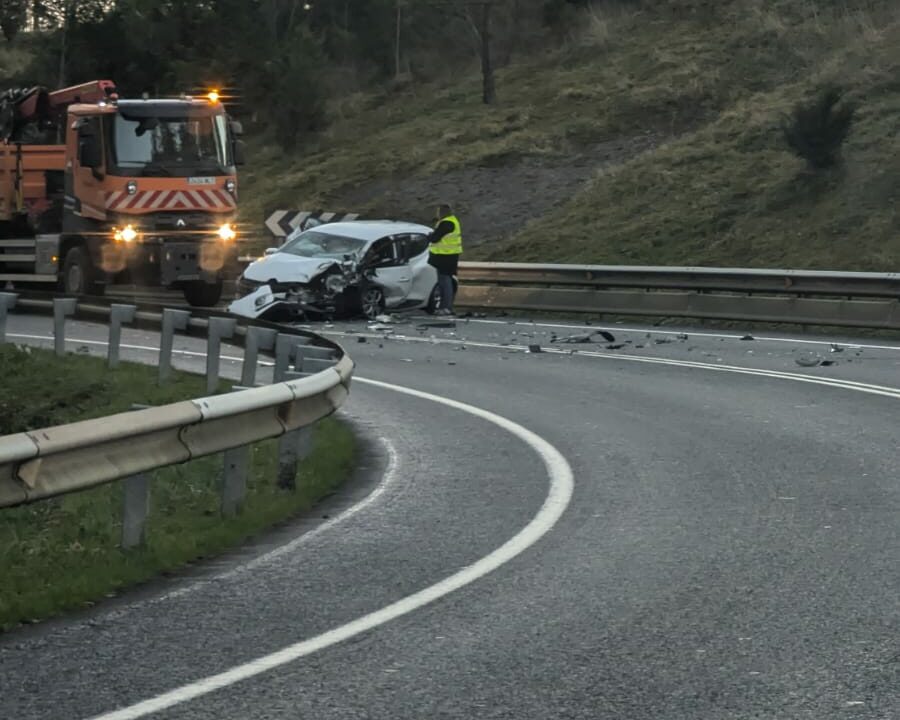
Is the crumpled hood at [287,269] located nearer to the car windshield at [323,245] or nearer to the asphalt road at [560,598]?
the car windshield at [323,245]

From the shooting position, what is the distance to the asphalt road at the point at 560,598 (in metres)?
5.82

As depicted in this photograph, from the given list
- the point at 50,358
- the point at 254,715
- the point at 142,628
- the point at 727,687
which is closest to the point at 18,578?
the point at 142,628

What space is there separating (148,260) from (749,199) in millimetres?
13130

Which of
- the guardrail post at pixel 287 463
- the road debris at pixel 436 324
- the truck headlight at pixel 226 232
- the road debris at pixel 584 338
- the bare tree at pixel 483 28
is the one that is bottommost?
the road debris at pixel 436 324

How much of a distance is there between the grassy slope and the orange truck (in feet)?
38.2

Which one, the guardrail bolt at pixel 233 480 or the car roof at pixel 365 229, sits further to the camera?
the car roof at pixel 365 229

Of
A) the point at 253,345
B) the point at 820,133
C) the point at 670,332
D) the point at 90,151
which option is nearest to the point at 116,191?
the point at 90,151

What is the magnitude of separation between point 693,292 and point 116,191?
8.69 m

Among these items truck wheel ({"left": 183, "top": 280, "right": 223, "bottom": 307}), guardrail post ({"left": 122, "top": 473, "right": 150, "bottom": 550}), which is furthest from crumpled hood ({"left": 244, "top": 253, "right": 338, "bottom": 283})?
guardrail post ({"left": 122, "top": 473, "right": 150, "bottom": 550})

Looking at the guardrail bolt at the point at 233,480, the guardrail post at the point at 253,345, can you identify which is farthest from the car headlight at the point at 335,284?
the guardrail bolt at the point at 233,480

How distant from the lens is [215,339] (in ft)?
51.7

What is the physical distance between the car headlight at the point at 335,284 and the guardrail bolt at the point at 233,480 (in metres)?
16.2

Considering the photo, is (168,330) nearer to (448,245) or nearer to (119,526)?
(119,526)

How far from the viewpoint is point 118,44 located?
181 feet
